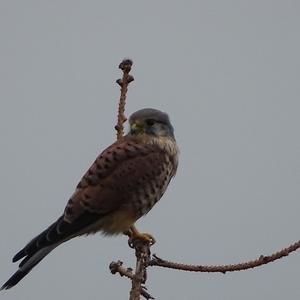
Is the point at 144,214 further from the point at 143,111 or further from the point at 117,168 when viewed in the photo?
the point at 143,111

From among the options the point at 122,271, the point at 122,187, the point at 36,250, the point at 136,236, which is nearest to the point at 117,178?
the point at 122,187

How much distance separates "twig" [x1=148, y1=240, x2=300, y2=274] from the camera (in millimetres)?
2180

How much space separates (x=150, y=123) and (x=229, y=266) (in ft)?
7.44

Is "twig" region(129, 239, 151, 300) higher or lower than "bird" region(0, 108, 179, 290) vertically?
lower

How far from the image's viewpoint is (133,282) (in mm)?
2037

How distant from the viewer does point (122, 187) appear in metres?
3.94

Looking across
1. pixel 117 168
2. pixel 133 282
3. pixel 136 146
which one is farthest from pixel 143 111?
pixel 133 282

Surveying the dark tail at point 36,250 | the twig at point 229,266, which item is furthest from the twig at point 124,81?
the twig at point 229,266

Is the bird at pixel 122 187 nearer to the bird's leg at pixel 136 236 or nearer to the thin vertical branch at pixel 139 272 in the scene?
the bird's leg at pixel 136 236

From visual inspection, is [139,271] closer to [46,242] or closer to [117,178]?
[46,242]

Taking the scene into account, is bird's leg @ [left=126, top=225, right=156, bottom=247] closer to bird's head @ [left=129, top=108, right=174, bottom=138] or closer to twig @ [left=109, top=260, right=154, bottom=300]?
bird's head @ [left=129, top=108, right=174, bottom=138]

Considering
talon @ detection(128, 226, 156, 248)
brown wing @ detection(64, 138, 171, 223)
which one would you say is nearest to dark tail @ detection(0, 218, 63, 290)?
brown wing @ detection(64, 138, 171, 223)

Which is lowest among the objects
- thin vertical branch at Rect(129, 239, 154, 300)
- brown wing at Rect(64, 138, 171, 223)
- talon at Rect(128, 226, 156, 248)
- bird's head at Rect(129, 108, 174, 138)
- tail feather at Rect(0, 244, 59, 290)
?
thin vertical branch at Rect(129, 239, 154, 300)

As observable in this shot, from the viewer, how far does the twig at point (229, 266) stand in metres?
2.18
